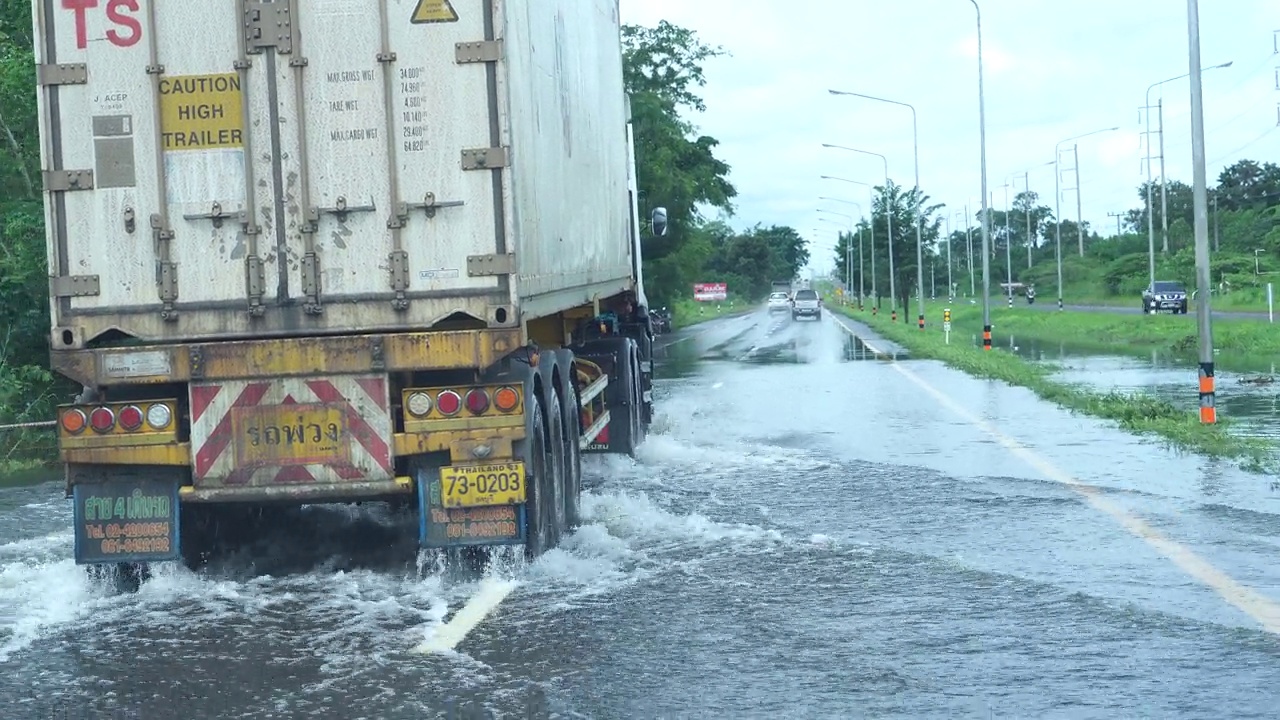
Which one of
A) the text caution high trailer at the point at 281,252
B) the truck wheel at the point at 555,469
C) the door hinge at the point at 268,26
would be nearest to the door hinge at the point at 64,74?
the text caution high trailer at the point at 281,252

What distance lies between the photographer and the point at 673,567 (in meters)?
9.77

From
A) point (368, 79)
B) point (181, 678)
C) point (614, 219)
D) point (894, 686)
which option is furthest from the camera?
point (614, 219)

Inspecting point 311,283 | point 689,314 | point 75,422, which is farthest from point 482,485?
point 689,314

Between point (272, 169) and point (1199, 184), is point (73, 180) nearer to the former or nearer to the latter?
point (272, 169)

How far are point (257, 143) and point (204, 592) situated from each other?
8.04ft

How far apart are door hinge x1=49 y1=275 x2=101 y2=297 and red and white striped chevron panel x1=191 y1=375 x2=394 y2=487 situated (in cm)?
74

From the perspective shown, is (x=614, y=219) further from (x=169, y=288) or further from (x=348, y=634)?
(x=348, y=634)

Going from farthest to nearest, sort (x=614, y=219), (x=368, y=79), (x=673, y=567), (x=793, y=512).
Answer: (x=614, y=219)
(x=793, y=512)
(x=673, y=567)
(x=368, y=79)

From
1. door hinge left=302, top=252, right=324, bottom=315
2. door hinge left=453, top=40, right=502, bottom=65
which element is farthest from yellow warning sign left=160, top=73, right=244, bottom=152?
door hinge left=453, top=40, right=502, bottom=65

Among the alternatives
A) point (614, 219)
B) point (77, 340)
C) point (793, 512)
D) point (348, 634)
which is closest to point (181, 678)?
point (348, 634)

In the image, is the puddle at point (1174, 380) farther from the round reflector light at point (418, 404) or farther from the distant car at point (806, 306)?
the distant car at point (806, 306)

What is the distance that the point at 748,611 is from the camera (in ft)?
27.5

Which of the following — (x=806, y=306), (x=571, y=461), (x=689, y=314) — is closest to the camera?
(x=571, y=461)

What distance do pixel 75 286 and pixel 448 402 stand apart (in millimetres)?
2066
